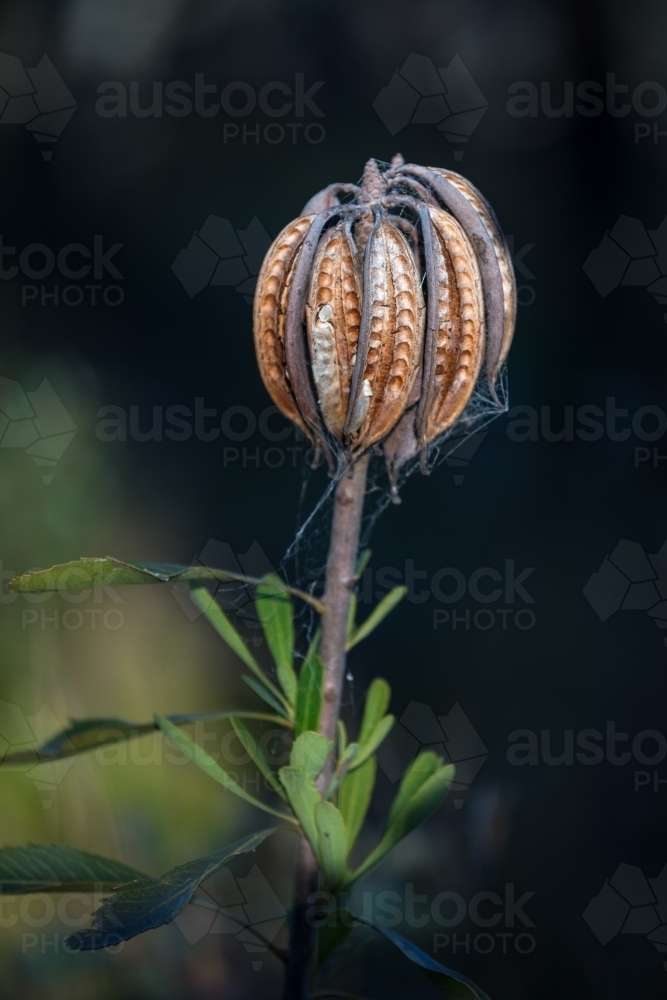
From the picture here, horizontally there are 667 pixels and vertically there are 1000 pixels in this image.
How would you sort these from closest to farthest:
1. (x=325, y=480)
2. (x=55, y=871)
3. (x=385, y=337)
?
(x=385, y=337) → (x=55, y=871) → (x=325, y=480)

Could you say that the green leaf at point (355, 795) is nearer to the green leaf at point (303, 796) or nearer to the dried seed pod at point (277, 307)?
the green leaf at point (303, 796)

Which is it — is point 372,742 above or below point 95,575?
below

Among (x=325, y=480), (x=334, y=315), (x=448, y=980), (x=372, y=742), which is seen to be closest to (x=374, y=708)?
(x=372, y=742)

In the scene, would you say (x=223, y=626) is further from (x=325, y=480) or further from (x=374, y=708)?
(x=325, y=480)

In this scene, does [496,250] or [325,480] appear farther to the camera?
[325,480]

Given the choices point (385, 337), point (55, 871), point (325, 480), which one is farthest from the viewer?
point (325, 480)

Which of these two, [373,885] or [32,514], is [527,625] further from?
[32,514]
